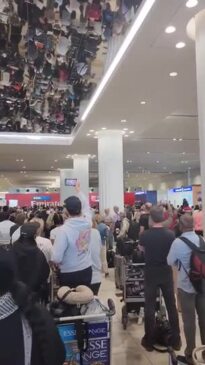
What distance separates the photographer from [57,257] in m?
3.14

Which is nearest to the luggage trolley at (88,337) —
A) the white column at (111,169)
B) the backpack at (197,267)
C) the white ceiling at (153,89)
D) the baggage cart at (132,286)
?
the backpack at (197,267)

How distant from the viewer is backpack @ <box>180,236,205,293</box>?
3.34 metres

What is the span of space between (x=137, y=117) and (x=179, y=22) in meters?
5.52

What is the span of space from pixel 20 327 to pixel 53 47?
7208mm

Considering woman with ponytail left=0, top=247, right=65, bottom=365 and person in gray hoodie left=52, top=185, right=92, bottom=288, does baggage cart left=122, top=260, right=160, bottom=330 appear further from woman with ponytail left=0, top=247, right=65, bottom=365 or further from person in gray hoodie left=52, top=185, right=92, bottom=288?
woman with ponytail left=0, top=247, right=65, bottom=365

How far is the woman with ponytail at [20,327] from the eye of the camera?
120 centimetres

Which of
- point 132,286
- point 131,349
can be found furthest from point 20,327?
point 132,286

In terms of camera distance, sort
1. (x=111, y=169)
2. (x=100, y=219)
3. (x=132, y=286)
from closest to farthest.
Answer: (x=132, y=286) → (x=100, y=219) → (x=111, y=169)

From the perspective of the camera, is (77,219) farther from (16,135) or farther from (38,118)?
(16,135)

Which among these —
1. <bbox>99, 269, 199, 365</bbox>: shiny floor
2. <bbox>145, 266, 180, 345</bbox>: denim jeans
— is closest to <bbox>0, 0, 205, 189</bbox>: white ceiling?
<bbox>145, 266, 180, 345</bbox>: denim jeans

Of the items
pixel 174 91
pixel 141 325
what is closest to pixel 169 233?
pixel 141 325

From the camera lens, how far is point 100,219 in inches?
345

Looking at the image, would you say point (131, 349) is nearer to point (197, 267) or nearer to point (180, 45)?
point (197, 267)

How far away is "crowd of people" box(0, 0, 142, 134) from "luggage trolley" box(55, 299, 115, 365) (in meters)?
4.48
